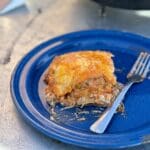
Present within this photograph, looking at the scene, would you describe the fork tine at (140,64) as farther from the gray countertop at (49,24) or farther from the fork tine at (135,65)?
the gray countertop at (49,24)

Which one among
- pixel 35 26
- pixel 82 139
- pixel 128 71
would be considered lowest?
pixel 82 139

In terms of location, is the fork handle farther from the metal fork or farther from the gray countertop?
Answer: the gray countertop

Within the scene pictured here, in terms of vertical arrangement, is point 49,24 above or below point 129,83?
above

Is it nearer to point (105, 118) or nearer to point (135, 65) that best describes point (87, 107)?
point (105, 118)

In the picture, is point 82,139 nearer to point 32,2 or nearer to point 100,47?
point 100,47

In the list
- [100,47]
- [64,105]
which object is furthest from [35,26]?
[64,105]

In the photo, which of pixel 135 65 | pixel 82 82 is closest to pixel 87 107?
pixel 82 82
